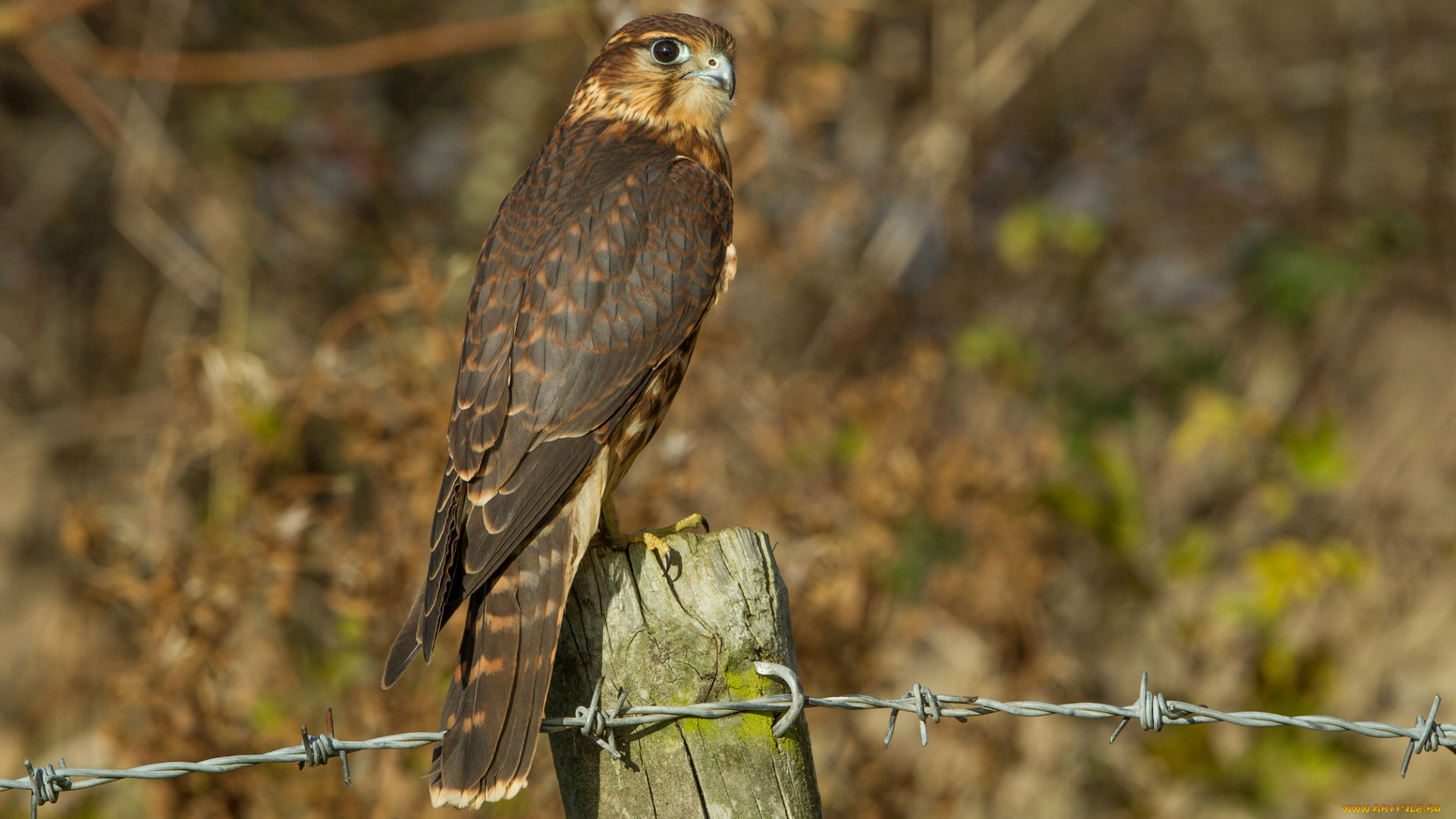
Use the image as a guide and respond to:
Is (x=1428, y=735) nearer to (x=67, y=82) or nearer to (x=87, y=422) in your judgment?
(x=67, y=82)

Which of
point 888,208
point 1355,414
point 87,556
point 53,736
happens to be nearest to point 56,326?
point 53,736

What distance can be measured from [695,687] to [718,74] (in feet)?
5.70

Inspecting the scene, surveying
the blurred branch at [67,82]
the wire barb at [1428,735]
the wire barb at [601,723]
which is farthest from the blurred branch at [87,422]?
the wire barb at [1428,735]

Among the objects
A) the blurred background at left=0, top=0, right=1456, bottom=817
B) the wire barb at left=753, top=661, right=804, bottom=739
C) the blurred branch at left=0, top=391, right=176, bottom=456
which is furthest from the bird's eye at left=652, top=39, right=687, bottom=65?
the blurred branch at left=0, top=391, right=176, bottom=456

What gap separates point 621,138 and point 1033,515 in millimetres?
2259

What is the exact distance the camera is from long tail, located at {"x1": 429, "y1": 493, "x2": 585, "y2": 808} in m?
2.07

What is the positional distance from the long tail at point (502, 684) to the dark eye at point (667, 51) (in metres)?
1.45

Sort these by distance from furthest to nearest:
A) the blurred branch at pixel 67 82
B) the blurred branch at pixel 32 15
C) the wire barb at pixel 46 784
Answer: the blurred branch at pixel 67 82 → the blurred branch at pixel 32 15 → the wire barb at pixel 46 784

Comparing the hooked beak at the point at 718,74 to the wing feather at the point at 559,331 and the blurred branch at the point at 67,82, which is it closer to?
the wing feather at the point at 559,331

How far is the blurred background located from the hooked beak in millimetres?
792

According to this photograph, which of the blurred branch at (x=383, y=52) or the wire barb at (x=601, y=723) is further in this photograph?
the blurred branch at (x=383, y=52)

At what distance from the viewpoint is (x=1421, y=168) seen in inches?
202

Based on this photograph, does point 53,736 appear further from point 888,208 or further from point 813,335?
point 888,208

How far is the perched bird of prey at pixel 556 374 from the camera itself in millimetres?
2146
